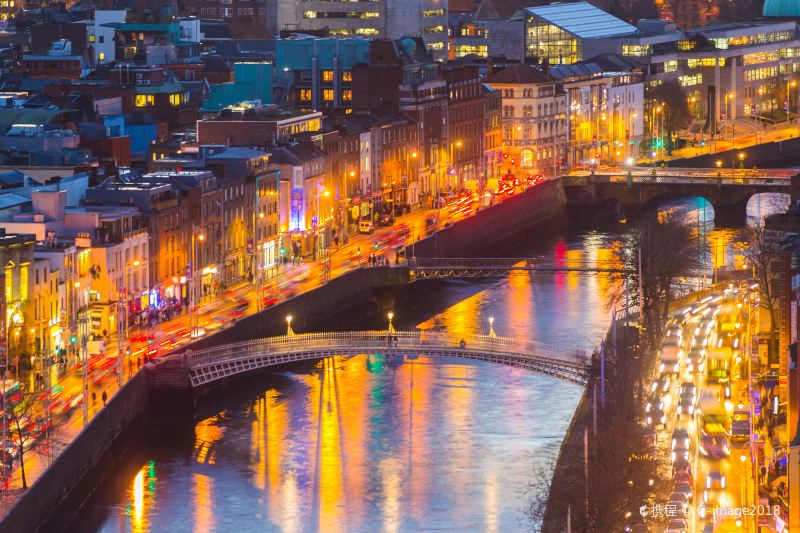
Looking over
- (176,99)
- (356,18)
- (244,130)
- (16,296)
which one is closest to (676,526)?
(16,296)

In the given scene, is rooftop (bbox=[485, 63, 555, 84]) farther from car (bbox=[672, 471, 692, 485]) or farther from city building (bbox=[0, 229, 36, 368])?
car (bbox=[672, 471, 692, 485])

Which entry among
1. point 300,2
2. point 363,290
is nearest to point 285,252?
→ point 363,290

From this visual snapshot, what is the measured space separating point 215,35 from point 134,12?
13.8 metres

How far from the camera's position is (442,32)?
480ft

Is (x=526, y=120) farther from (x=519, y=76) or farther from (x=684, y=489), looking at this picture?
(x=684, y=489)

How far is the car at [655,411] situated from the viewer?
58369mm

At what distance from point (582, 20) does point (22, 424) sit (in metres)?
96.3

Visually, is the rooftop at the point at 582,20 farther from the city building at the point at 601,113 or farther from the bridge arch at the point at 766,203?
the bridge arch at the point at 766,203

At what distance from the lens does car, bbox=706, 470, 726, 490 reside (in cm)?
5156

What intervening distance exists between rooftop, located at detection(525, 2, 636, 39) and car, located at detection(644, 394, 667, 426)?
282ft

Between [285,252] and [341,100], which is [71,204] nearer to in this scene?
[285,252]

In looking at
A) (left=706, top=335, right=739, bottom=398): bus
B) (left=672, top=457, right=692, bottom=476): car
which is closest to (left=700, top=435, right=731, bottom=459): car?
(left=672, top=457, right=692, bottom=476): car

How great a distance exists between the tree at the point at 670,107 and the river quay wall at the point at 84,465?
251ft

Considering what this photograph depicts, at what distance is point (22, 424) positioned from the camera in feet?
189
